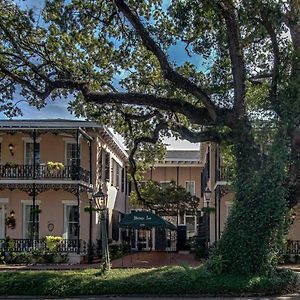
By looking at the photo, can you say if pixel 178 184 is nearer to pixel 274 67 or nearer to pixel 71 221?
pixel 71 221

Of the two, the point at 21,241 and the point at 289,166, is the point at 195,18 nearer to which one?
the point at 289,166

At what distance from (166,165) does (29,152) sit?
12452 mm

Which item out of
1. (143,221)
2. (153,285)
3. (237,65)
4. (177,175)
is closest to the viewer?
(153,285)

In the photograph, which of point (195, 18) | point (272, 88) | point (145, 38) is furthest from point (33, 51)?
point (272, 88)

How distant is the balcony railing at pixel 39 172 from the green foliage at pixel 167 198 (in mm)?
6917

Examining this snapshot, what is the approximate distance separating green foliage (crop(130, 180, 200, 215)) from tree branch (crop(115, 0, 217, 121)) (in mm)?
15517

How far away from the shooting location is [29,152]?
1025 inches

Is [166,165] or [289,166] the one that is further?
[166,165]

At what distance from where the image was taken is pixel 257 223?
557 inches

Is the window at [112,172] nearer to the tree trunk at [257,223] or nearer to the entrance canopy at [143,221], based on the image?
the entrance canopy at [143,221]

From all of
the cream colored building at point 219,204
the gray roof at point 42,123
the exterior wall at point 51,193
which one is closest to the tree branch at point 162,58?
the cream colored building at point 219,204

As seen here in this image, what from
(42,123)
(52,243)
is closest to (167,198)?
(52,243)

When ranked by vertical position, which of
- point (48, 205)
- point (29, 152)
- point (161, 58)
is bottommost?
point (48, 205)

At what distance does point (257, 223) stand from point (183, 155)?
23.2m
